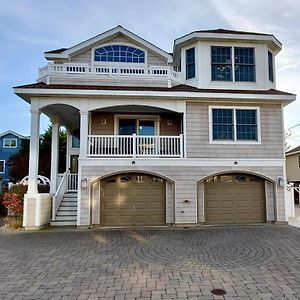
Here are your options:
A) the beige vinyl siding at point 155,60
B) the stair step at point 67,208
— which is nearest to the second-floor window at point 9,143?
the stair step at point 67,208

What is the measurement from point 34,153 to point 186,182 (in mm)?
6312

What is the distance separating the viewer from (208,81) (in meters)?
13.5

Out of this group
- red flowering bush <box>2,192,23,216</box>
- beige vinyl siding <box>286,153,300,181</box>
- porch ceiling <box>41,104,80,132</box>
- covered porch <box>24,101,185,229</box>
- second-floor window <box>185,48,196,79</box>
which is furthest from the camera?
beige vinyl siding <box>286,153,300,181</box>

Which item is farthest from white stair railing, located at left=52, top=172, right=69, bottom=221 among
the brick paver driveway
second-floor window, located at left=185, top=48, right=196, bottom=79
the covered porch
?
second-floor window, located at left=185, top=48, right=196, bottom=79

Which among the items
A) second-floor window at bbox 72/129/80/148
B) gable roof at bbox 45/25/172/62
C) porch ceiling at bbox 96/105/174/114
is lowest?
second-floor window at bbox 72/129/80/148

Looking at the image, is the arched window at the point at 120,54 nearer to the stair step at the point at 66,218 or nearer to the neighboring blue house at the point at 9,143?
the stair step at the point at 66,218

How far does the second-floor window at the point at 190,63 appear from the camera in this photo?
45.6ft

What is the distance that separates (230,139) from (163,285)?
8.66 metres

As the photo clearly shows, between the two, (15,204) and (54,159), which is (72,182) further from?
(15,204)

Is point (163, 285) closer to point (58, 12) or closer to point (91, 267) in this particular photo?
point (91, 267)

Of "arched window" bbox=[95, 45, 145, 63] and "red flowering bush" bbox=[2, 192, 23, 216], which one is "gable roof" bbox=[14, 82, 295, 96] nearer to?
"arched window" bbox=[95, 45, 145, 63]

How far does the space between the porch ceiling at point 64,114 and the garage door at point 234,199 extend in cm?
694

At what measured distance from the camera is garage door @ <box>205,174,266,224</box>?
12.5m

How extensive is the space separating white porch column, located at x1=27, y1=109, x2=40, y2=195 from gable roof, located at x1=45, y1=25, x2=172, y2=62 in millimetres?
4290
